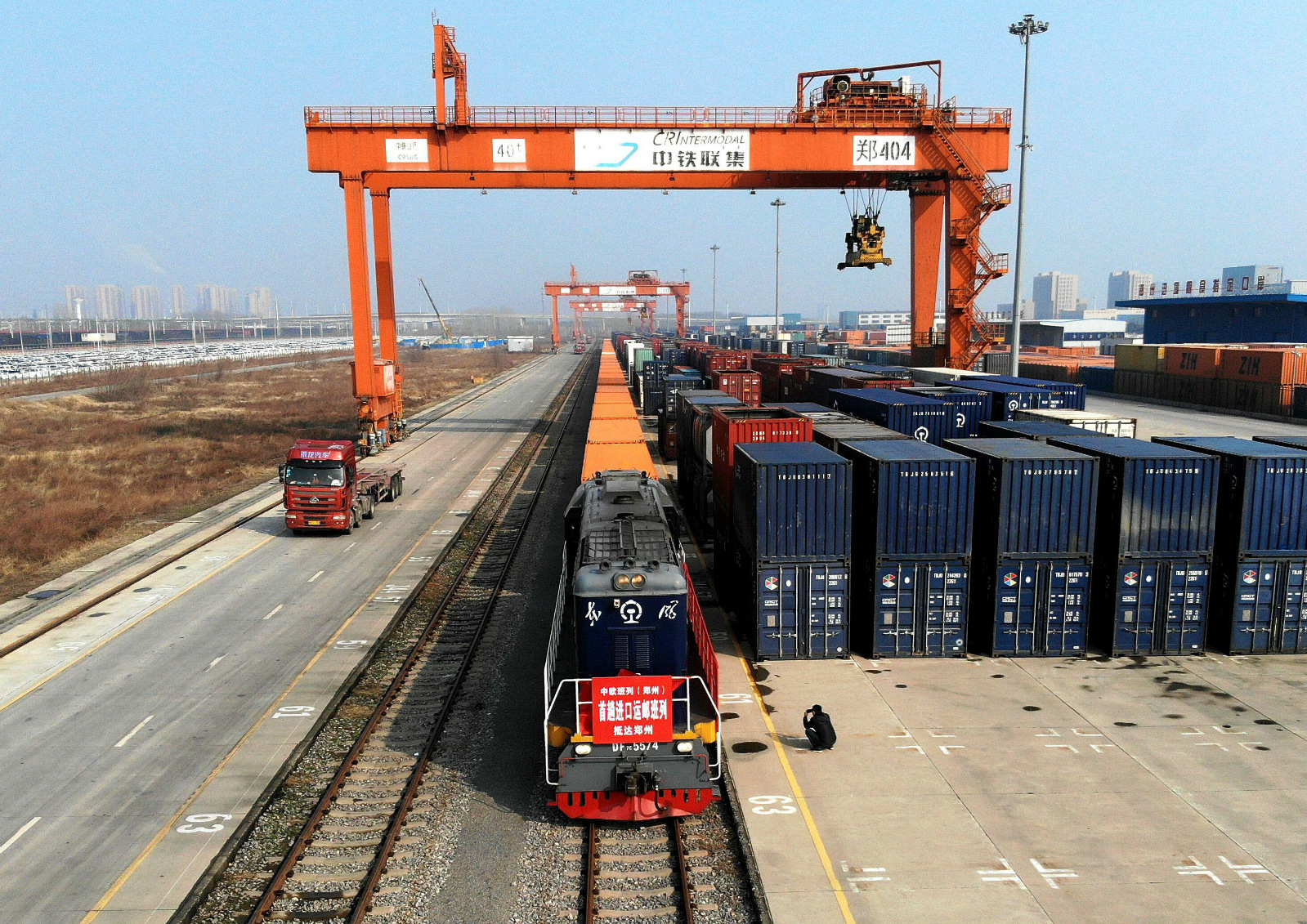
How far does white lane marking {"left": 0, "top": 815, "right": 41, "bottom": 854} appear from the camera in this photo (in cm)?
1206

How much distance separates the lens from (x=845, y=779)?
13.6 meters

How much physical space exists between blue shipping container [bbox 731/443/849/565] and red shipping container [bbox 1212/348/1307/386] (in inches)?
1942

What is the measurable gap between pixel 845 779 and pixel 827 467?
662 centimetres

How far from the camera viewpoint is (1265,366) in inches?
2179

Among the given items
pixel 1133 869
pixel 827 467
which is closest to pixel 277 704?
pixel 827 467

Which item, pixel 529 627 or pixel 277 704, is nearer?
pixel 277 704

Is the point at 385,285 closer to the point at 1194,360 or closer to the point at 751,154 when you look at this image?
the point at 751,154

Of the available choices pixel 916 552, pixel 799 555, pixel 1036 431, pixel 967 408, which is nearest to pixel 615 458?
pixel 799 555

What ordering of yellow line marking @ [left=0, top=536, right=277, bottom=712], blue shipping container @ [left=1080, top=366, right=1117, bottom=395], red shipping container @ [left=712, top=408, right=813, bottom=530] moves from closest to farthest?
1. yellow line marking @ [left=0, top=536, right=277, bottom=712]
2. red shipping container @ [left=712, top=408, right=813, bottom=530]
3. blue shipping container @ [left=1080, top=366, right=1117, bottom=395]

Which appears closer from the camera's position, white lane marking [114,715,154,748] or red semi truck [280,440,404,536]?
white lane marking [114,715,154,748]

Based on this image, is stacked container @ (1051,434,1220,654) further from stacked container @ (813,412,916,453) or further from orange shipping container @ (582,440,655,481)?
orange shipping container @ (582,440,655,481)

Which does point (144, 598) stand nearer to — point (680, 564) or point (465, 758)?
point (465, 758)

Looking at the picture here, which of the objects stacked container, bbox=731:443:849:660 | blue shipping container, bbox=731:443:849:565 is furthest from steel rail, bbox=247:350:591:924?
blue shipping container, bbox=731:443:849:565

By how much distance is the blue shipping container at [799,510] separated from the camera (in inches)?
707
